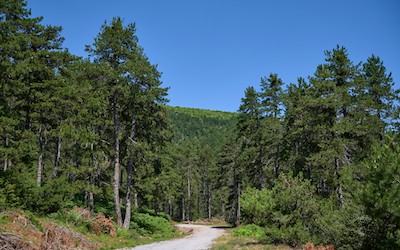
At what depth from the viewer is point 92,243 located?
14.1m

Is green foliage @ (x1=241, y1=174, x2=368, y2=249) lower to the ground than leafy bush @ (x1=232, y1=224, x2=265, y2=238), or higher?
higher

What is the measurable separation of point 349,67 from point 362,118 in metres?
3.60

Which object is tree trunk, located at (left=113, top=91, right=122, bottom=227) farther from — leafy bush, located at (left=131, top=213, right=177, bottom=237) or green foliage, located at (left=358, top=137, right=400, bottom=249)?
green foliage, located at (left=358, top=137, right=400, bottom=249)

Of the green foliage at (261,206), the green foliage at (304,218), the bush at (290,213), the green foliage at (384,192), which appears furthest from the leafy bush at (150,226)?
the green foliage at (384,192)

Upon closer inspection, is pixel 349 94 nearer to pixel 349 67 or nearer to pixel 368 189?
pixel 349 67

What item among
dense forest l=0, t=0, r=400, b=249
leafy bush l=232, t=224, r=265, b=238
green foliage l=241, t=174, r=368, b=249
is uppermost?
dense forest l=0, t=0, r=400, b=249

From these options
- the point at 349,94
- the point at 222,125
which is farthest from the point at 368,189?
the point at 222,125

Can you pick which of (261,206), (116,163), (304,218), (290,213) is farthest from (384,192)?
(116,163)

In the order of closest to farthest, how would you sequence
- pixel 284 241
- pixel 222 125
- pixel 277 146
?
pixel 284 241 → pixel 277 146 → pixel 222 125

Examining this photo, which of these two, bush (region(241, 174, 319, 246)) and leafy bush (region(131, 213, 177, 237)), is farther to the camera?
leafy bush (region(131, 213, 177, 237))

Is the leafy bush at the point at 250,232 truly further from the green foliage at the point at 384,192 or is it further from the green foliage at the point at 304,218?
the green foliage at the point at 384,192

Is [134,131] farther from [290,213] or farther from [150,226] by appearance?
[290,213]

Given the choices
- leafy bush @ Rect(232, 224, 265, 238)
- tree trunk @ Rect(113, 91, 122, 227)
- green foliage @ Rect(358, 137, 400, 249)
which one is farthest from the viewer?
leafy bush @ Rect(232, 224, 265, 238)

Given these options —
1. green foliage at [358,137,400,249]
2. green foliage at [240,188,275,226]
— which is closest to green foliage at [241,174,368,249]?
green foliage at [240,188,275,226]
